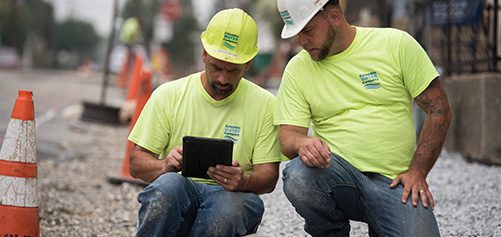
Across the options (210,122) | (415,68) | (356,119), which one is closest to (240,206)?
(210,122)

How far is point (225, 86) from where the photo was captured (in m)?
4.00

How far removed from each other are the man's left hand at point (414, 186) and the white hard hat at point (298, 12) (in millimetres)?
841

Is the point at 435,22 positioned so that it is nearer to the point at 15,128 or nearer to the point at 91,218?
Result: the point at 91,218

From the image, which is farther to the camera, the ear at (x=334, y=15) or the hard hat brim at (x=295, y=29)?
the ear at (x=334, y=15)

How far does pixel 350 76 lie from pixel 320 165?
0.50 metres

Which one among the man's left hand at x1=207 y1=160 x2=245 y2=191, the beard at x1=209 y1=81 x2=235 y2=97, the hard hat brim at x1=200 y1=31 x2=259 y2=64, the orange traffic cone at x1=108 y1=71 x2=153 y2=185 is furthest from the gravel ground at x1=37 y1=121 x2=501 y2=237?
the hard hat brim at x1=200 y1=31 x2=259 y2=64

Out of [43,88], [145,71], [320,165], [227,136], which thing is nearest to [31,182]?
[227,136]

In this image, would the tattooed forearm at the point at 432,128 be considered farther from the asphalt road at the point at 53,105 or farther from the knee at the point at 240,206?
the asphalt road at the point at 53,105

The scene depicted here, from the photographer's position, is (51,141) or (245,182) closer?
(245,182)

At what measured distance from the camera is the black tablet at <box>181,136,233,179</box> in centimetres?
376

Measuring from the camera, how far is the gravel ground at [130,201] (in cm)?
519

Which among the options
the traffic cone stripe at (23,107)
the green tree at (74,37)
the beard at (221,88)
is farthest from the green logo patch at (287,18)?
the green tree at (74,37)

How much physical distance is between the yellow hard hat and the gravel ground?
149cm

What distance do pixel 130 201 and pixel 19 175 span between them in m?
2.62
